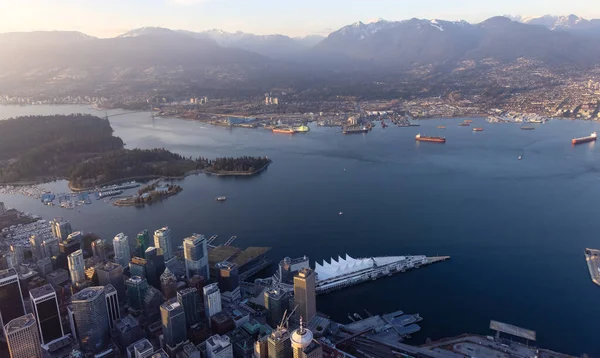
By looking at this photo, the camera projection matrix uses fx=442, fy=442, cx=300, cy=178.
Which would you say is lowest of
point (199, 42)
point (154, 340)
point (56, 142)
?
point (154, 340)

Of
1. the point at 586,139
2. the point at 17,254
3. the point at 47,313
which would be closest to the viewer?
the point at 47,313

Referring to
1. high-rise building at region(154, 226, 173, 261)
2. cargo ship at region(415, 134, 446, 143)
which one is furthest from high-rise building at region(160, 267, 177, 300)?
cargo ship at region(415, 134, 446, 143)

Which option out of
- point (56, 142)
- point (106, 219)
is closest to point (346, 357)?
point (106, 219)

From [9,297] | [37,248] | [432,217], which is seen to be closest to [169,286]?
[9,297]

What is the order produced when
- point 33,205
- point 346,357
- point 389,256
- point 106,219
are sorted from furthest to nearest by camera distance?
point 33,205, point 106,219, point 389,256, point 346,357

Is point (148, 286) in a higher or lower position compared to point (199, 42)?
lower

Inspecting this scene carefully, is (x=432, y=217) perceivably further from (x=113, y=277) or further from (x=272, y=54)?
(x=272, y=54)

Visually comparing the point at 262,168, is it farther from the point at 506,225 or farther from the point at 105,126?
the point at 105,126

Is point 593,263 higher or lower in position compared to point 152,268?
lower
